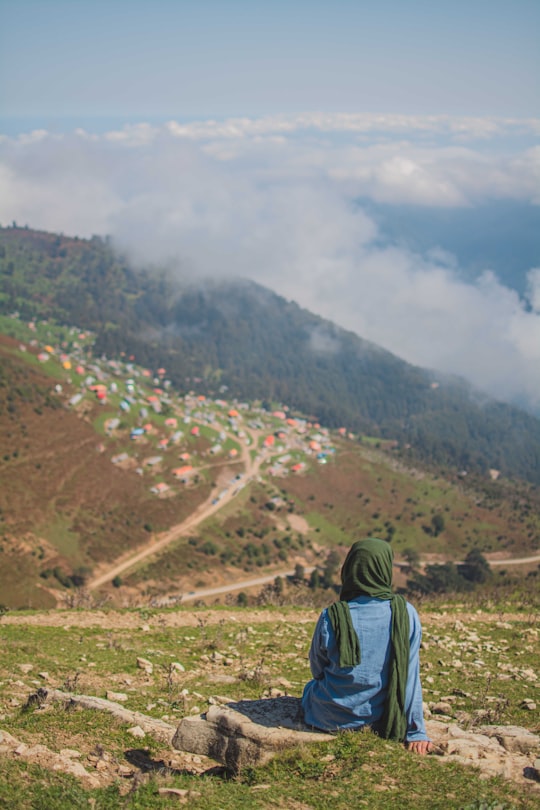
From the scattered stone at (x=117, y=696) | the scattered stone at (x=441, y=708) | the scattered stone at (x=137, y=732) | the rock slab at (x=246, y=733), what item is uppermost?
the rock slab at (x=246, y=733)

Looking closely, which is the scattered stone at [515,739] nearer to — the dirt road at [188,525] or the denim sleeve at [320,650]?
the denim sleeve at [320,650]

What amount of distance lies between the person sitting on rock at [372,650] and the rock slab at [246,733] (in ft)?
1.72

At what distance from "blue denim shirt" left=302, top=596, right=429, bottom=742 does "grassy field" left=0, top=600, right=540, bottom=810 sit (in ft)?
0.82

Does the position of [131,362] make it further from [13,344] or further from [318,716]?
[318,716]

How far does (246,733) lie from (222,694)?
3262 mm

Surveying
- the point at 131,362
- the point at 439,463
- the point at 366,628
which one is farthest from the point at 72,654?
the point at 131,362

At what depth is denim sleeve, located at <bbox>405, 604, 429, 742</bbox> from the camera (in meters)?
5.54

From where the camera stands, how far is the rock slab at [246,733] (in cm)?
565

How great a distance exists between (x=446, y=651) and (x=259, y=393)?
519 feet

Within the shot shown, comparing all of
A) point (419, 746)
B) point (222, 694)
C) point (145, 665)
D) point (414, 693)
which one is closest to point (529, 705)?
point (419, 746)

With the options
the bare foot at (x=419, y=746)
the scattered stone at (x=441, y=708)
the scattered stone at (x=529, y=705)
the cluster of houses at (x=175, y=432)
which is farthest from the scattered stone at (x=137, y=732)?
the cluster of houses at (x=175, y=432)

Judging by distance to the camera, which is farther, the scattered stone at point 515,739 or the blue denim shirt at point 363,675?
the scattered stone at point 515,739

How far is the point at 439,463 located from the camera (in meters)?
122

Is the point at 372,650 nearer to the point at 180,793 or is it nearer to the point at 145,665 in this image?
the point at 180,793
